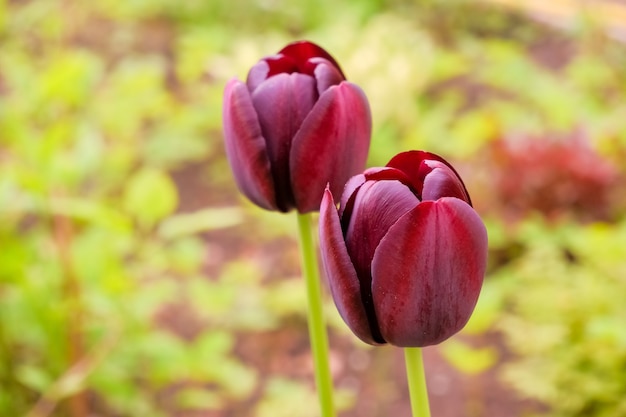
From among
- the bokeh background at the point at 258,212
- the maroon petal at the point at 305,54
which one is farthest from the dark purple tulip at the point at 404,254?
the bokeh background at the point at 258,212

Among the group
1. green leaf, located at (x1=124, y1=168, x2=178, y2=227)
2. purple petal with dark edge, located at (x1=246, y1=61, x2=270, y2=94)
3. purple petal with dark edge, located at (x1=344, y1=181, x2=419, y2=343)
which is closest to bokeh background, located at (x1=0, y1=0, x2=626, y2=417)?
green leaf, located at (x1=124, y1=168, x2=178, y2=227)

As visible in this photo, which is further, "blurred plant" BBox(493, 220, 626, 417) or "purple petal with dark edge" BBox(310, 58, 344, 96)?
"blurred plant" BBox(493, 220, 626, 417)

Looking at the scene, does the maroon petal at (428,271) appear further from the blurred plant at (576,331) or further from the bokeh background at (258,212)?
the blurred plant at (576,331)

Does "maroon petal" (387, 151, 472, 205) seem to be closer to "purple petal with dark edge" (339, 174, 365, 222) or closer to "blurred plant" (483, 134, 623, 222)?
"purple petal with dark edge" (339, 174, 365, 222)

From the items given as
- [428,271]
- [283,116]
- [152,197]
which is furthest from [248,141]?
[152,197]

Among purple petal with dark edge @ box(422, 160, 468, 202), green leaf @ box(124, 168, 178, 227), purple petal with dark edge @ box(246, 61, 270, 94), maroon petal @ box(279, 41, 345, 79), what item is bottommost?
green leaf @ box(124, 168, 178, 227)

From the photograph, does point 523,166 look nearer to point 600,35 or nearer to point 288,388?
point 288,388

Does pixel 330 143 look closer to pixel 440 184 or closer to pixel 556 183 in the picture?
pixel 440 184
